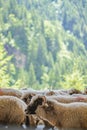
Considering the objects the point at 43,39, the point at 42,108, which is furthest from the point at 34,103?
the point at 43,39

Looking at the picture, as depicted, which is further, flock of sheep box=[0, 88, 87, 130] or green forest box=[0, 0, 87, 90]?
green forest box=[0, 0, 87, 90]

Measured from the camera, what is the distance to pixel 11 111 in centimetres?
364

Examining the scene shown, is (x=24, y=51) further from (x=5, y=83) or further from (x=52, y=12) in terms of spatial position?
(x=5, y=83)

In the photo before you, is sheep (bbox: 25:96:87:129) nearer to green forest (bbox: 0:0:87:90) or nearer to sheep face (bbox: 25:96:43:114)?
sheep face (bbox: 25:96:43:114)

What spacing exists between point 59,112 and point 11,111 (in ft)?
1.59

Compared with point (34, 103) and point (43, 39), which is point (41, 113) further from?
point (43, 39)

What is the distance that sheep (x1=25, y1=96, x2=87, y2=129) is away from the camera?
3.66 m

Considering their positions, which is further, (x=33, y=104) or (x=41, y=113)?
(x=41, y=113)

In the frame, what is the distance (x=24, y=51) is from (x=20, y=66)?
5.26 metres

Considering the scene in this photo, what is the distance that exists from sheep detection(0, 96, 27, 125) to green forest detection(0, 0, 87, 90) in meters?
49.6

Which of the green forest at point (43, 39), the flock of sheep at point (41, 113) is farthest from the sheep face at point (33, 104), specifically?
the green forest at point (43, 39)

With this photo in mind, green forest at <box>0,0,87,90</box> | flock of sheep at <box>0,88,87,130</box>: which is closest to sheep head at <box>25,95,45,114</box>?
flock of sheep at <box>0,88,87,130</box>

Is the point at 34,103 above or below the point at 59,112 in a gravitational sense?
above

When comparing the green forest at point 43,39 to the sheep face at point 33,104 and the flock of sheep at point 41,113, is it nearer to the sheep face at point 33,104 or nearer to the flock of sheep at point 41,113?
the flock of sheep at point 41,113
